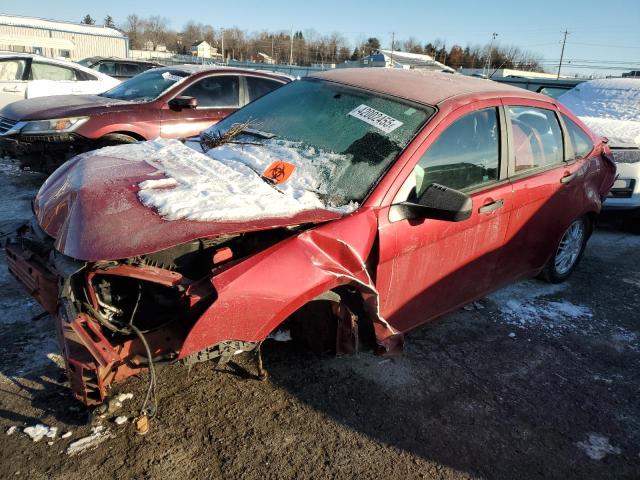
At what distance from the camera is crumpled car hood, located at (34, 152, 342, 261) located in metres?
2.05

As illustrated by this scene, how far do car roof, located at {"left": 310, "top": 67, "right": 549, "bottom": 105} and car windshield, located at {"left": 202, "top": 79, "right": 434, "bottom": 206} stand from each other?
86mm

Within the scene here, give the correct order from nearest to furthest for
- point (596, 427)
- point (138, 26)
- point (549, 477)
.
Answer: point (549, 477)
point (596, 427)
point (138, 26)

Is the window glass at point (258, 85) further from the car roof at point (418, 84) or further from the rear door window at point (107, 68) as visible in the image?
the rear door window at point (107, 68)

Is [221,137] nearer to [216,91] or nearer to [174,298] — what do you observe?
[174,298]

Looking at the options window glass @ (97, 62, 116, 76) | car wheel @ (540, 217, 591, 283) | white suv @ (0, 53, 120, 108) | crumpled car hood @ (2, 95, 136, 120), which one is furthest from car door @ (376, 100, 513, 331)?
window glass @ (97, 62, 116, 76)

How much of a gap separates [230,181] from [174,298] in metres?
0.68

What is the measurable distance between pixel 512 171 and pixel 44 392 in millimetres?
3113

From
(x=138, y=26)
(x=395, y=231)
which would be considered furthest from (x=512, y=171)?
(x=138, y=26)

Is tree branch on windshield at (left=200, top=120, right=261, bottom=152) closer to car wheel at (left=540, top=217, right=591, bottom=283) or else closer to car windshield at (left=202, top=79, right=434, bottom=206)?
car windshield at (left=202, top=79, right=434, bottom=206)

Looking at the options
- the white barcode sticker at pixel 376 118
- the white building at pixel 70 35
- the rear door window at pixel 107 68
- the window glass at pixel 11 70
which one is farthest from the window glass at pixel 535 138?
the white building at pixel 70 35

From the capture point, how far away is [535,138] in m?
3.56

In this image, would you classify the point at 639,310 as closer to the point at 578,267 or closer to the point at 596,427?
the point at 578,267

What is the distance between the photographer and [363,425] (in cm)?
250

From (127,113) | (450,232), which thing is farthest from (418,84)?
(127,113)
